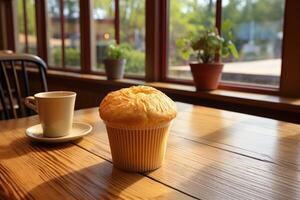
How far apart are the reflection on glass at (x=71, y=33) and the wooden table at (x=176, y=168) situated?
263 cm

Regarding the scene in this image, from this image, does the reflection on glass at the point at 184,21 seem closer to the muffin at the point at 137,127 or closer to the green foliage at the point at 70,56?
the green foliage at the point at 70,56

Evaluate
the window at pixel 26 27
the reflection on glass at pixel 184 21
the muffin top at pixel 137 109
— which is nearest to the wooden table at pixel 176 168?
the muffin top at pixel 137 109

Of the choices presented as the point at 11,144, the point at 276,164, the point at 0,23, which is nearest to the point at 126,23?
the point at 11,144

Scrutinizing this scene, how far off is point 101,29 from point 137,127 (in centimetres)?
273

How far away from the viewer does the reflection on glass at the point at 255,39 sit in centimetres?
193

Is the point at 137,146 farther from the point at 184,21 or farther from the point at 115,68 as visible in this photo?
the point at 115,68

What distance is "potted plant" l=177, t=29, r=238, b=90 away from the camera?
1888 mm

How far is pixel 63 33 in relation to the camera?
12.1 ft

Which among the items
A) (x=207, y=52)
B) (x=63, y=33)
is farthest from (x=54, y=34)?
(x=207, y=52)

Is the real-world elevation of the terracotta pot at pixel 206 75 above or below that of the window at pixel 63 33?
below

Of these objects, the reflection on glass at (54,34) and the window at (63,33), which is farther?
the reflection on glass at (54,34)

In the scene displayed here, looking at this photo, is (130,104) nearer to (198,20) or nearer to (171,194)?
(171,194)

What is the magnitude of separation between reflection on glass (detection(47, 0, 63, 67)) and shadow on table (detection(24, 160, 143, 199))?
333cm

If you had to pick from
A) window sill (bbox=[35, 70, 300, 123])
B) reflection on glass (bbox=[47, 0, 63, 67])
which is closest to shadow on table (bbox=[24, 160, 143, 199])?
window sill (bbox=[35, 70, 300, 123])
